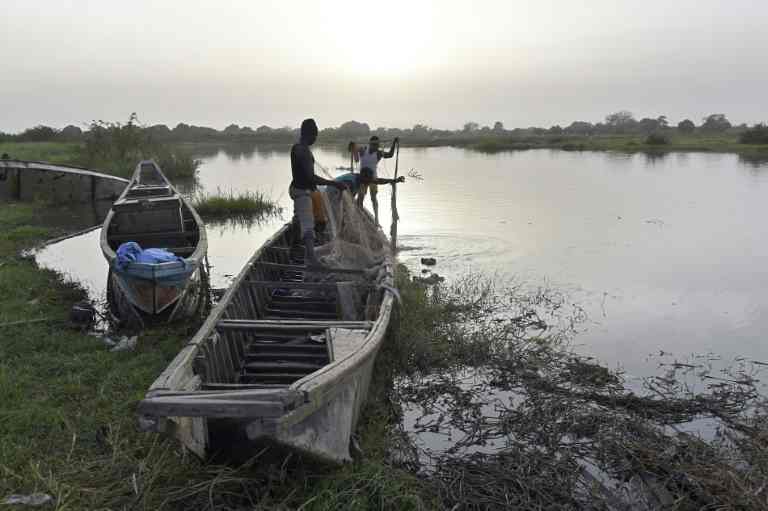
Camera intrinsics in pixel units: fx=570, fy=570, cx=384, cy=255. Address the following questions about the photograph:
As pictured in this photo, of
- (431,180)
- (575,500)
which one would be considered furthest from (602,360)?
(431,180)

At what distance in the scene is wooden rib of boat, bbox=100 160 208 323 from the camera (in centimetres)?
652

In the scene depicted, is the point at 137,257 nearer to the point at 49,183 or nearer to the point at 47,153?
the point at 49,183

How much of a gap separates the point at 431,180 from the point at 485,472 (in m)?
23.5

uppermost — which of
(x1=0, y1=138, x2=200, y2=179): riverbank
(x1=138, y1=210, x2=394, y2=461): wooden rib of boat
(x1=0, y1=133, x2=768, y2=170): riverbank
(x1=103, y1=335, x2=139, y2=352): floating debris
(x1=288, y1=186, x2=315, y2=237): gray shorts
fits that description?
(x1=0, y1=133, x2=768, y2=170): riverbank

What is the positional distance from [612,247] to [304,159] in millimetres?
8641

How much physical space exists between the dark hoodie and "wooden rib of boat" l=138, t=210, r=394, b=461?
1053 millimetres

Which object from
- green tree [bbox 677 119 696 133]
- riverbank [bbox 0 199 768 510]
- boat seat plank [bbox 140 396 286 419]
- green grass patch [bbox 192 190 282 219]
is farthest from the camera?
green tree [bbox 677 119 696 133]

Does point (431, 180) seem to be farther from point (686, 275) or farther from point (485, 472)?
point (485, 472)

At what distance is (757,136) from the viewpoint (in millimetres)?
40625

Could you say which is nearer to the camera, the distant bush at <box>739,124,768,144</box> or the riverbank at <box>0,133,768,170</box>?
the riverbank at <box>0,133,768,170</box>

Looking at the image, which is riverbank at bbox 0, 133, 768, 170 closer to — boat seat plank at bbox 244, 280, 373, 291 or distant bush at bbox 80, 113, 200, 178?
distant bush at bbox 80, 113, 200, 178

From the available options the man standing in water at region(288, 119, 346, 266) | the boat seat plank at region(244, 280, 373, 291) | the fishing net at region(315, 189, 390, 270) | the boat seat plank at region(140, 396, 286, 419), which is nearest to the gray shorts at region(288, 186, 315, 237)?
the man standing in water at region(288, 119, 346, 266)

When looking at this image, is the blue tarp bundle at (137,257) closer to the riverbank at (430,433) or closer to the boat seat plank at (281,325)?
the riverbank at (430,433)

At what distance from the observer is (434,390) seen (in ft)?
18.8
